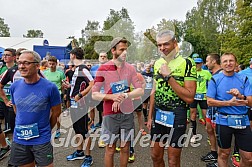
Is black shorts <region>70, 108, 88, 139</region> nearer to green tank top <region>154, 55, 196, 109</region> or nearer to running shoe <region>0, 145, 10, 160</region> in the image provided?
running shoe <region>0, 145, 10, 160</region>

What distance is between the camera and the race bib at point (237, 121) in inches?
110

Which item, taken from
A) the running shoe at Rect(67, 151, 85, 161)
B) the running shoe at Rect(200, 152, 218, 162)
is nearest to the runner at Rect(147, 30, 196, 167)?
the running shoe at Rect(200, 152, 218, 162)

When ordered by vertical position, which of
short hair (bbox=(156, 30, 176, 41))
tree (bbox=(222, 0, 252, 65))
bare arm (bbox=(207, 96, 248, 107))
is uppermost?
tree (bbox=(222, 0, 252, 65))

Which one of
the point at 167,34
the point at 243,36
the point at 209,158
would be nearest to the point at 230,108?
the point at 167,34

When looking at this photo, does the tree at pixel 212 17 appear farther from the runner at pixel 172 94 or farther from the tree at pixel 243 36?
the runner at pixel 172 94

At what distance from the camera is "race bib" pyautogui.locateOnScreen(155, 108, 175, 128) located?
2547mm

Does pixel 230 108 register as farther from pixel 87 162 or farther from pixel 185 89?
pixel 87 162

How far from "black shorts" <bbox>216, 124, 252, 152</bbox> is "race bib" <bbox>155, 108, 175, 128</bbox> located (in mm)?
812

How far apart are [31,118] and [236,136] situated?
8.08ft

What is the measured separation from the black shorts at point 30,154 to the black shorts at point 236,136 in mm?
2090

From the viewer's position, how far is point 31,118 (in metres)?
2.47

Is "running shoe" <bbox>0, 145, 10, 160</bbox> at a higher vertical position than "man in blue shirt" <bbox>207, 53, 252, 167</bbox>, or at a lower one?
lower

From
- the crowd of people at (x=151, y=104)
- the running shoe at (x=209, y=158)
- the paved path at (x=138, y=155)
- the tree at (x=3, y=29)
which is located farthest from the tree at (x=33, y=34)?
the crowd of people at (x=151, y=104)

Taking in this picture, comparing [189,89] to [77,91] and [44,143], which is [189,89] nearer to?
[44,143]
